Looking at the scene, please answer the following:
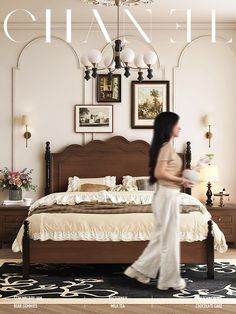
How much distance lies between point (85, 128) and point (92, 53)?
2232mm

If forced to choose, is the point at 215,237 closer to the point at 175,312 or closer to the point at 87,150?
the point at 175,312

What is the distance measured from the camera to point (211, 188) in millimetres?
7895

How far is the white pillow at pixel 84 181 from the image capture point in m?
7.52

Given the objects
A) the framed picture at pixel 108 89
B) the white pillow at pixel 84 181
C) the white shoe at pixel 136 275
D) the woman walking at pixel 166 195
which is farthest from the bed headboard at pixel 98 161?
the woman walking at pixel 166 195

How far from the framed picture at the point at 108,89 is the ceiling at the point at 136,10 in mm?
Answer: 757

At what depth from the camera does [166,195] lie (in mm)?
4598

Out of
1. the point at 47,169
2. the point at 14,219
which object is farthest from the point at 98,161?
the point at 14,219

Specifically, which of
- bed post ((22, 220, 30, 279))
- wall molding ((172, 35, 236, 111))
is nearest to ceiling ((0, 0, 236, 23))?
wall molding ((172, 35, 236, 111))

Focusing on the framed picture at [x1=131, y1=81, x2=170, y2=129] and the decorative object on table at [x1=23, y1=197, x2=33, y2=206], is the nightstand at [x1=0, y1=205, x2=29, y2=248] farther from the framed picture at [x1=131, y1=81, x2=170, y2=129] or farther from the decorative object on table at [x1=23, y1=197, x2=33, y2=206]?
the framed picture at [x1=131, y1=81, x2=170, y2=129]

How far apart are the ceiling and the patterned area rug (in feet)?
9.87

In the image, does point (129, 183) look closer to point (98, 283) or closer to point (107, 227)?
point (107, 227)

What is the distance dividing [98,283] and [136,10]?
140 inches

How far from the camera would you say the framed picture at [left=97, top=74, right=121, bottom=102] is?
787 cm

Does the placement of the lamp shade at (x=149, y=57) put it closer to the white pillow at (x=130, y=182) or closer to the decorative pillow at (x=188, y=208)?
the decorative pillow at (x=188, y=208)
